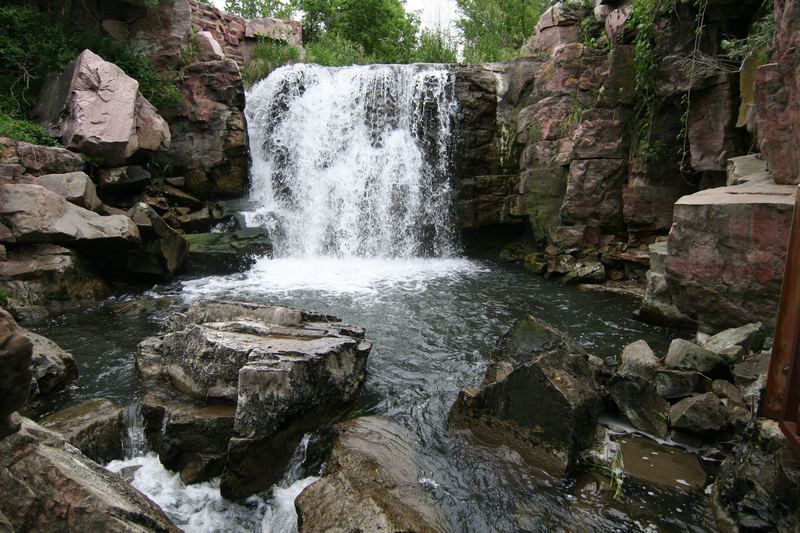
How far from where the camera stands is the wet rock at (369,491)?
2973mm

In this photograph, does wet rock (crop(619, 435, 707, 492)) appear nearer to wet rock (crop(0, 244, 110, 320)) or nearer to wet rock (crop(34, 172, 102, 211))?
wet rock (crop(0, 244, 110, 320))

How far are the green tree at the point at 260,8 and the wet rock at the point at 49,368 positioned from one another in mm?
19186

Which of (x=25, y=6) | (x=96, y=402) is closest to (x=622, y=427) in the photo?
(x=96, y=402)

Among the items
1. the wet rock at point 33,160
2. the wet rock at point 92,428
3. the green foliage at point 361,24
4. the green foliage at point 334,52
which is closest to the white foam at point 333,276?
the wet rock at point 33,160

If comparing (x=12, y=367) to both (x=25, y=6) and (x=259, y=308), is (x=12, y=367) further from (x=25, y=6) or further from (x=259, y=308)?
(x=25, y=6)

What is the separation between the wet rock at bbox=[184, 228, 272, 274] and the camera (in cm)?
1010

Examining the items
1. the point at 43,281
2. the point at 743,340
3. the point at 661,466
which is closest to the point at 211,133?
the point at 43,281

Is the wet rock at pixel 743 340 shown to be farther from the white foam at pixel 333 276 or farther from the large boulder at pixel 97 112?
the large boulder at pixel 97 112

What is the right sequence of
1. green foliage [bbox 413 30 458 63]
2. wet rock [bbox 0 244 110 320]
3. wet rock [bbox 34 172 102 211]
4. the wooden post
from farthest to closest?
green foliage [bbox 413 30 458 63] → wet rock [bbox 34 172 102 211] → wet rock [bbox 0 244 110 320] → the wooden post

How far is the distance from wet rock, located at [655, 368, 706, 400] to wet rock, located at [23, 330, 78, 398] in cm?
A: 563

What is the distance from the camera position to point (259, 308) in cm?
562

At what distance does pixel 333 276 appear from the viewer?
9.90 metres

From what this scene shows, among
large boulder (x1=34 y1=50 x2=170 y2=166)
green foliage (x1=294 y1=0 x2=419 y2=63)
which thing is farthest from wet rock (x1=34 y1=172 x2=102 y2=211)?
green foliage (x1=294 y1=0 x2=419 y2=63)

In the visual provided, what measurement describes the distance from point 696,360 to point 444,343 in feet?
9.38
